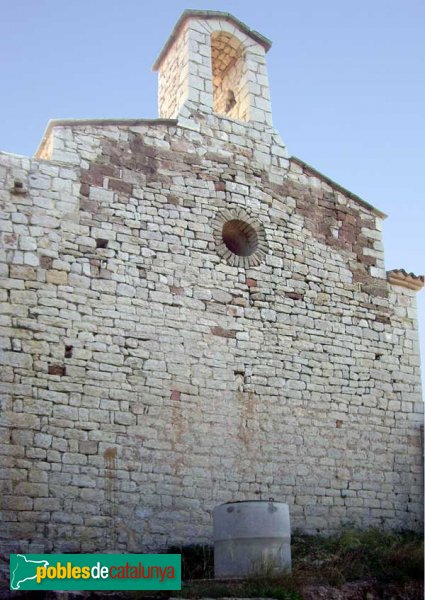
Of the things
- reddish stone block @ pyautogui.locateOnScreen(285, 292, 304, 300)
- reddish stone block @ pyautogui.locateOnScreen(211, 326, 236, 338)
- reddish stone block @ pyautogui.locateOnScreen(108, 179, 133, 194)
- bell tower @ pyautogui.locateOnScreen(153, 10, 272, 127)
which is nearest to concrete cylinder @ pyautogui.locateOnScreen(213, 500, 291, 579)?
reddish stone block @ pyautogui.locateOnScreen(211, 326, 236, 338)

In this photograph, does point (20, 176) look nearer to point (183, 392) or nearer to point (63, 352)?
point (63, 352)

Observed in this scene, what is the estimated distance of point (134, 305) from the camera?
36.8 feet

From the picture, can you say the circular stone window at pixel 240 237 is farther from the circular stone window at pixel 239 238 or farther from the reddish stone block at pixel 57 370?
the reddish stone block at pixel 57 370

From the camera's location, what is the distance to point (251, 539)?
Result: 360 inches

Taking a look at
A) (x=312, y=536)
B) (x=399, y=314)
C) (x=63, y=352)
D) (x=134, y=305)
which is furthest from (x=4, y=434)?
(x=399, y=314)

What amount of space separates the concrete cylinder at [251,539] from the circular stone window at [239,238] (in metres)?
4.06

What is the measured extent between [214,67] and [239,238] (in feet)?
11.5

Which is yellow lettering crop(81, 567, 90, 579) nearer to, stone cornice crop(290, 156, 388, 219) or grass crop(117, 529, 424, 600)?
grass crop(117, 529, 424, 600)

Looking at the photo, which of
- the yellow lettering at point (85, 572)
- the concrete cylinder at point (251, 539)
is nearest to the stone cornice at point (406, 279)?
the concrete cylinder at point (251, 539)

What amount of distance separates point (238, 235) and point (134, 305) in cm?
237

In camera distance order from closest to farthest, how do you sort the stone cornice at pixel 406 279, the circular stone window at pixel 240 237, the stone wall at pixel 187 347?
the stone wall at pixel 187 347, the circular stone window at pixel 240 237, the stone cornice at pixel 406 279

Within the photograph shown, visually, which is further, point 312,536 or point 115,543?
point 312,536

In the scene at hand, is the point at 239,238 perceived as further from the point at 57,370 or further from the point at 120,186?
the point at 57,370

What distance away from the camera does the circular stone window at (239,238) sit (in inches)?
482
